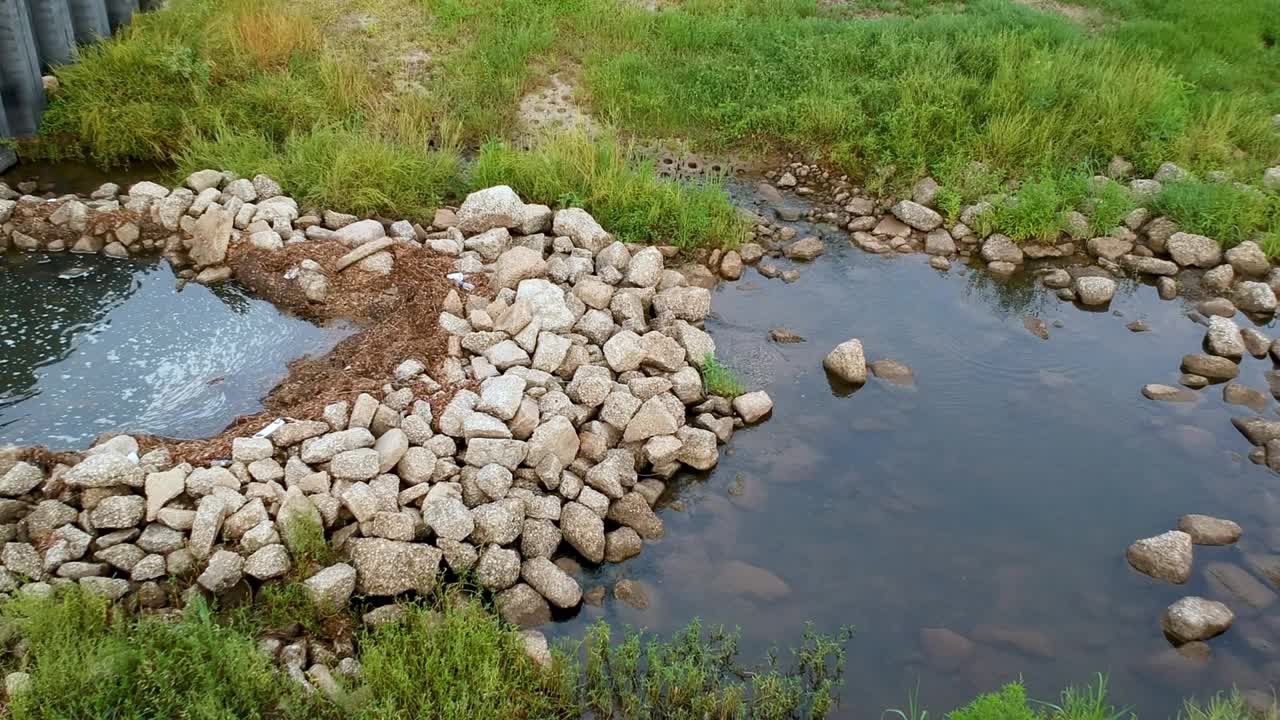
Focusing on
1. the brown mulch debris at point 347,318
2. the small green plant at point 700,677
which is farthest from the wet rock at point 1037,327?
the brown mulch debris at point 347,318

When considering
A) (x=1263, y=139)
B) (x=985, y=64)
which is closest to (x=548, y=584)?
(x=985, y=64)

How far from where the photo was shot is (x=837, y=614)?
5.93 m

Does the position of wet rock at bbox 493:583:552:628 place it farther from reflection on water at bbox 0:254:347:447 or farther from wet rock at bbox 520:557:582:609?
reflection on water at bbox 0:254:347:447

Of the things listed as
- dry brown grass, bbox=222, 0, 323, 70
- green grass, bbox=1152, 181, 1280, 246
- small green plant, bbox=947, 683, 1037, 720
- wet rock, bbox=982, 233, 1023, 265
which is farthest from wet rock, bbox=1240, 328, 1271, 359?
dry brown grass, bbox=222, 0, 323, 70

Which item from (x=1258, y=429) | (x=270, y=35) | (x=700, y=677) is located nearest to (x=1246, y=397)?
(x=1258, y=429)

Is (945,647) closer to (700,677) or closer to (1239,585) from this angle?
(700,677)

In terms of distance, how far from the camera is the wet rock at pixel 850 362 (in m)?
7.79

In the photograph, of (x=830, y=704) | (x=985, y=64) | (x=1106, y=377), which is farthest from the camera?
(x=985, y=64)

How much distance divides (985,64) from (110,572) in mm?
9846

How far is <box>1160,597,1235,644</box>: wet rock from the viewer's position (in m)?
5.79

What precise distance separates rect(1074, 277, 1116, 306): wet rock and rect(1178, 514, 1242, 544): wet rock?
2.88 meters

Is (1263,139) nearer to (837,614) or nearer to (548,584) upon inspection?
(837,614)

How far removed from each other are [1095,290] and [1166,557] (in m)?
3.36

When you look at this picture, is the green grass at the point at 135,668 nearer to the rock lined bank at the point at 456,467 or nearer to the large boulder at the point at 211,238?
the rock lined bank at the point at 456,467
